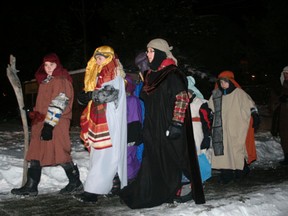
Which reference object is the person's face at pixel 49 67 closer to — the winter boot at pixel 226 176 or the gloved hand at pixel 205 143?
the gloved hand at pixel 205 143

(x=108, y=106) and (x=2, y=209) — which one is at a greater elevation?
(x=108, y=106)

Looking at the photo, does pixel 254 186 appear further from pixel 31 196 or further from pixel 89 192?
pixel 31 196

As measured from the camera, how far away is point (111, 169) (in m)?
5.22

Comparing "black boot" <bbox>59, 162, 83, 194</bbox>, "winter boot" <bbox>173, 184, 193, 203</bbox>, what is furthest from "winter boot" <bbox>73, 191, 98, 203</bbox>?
"winter boot" <bbox>173, 184, 193, 203</bbox>

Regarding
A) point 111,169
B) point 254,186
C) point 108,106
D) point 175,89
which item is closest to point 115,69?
point 108,106

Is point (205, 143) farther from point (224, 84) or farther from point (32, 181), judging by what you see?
point (32, 181)

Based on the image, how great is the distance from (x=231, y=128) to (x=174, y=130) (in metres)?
2.54

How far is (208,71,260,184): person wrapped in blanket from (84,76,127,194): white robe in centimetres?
232

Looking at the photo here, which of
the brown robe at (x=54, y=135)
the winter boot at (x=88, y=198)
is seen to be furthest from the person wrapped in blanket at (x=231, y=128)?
the brown robe at (x=54, y=135)

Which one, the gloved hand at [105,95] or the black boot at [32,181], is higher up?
the gloved hand at [105,95]

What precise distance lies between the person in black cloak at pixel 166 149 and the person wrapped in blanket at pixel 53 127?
1.11m

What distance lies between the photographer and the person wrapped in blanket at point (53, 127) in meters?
5.66

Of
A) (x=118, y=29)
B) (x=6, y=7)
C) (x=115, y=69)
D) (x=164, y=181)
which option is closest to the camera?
(x=164, y=181)

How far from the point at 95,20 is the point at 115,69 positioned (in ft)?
95.1
